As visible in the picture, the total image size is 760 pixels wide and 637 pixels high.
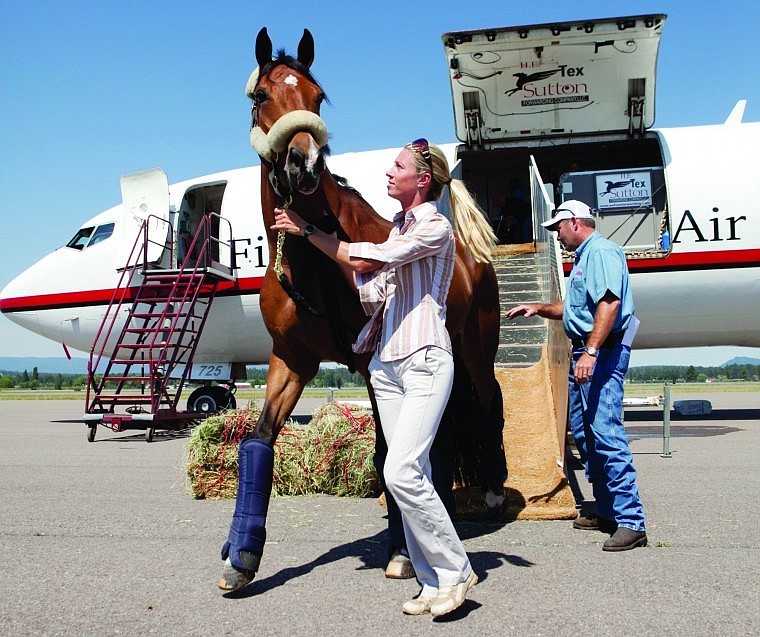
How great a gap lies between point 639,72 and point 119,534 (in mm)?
10397

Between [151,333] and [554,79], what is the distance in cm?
754

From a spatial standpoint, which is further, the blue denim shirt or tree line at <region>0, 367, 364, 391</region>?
tree line at <region>0, 367, 364, 391</region>

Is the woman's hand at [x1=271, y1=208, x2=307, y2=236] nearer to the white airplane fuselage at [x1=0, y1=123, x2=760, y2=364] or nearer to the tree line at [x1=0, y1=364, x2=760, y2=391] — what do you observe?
the white airplane fuselage at [x1=0, y1=123, x2=760, y2=364]

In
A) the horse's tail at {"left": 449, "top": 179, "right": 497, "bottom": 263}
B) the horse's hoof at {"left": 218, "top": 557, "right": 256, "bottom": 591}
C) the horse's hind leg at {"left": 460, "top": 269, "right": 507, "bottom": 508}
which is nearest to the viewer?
the horse's hoof at {"left": 218, "top": 557, "right": 256, "bottom": 591}

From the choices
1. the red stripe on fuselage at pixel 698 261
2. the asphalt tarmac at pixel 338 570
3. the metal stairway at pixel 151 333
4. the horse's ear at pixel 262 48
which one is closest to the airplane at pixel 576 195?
the red stripe on fuselage at pixel 698 261

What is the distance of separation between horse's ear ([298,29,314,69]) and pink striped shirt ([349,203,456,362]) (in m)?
1.10

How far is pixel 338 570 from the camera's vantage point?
13.2 ft

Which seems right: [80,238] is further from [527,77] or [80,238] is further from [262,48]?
[262,48]

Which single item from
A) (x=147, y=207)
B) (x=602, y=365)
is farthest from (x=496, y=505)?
(x=147, y=207)

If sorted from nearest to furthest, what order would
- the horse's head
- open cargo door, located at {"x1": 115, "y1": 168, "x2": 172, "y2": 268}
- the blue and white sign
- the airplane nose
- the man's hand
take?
the horse's head < the man's hand < the blue and white sign < open cargo door, located at {"x1": 115, "y1": 168, "x2": 172, "y2": 268} < the airplane nose

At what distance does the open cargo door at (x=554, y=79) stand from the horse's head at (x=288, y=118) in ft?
26.7

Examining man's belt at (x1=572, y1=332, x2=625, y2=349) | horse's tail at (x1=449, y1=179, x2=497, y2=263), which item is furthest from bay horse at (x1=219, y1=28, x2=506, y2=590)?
man's belt at (x1=572, y1=332, x2=625, y2=349)

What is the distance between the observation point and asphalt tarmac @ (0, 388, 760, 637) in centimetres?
315

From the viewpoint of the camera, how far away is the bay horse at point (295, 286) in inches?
138
